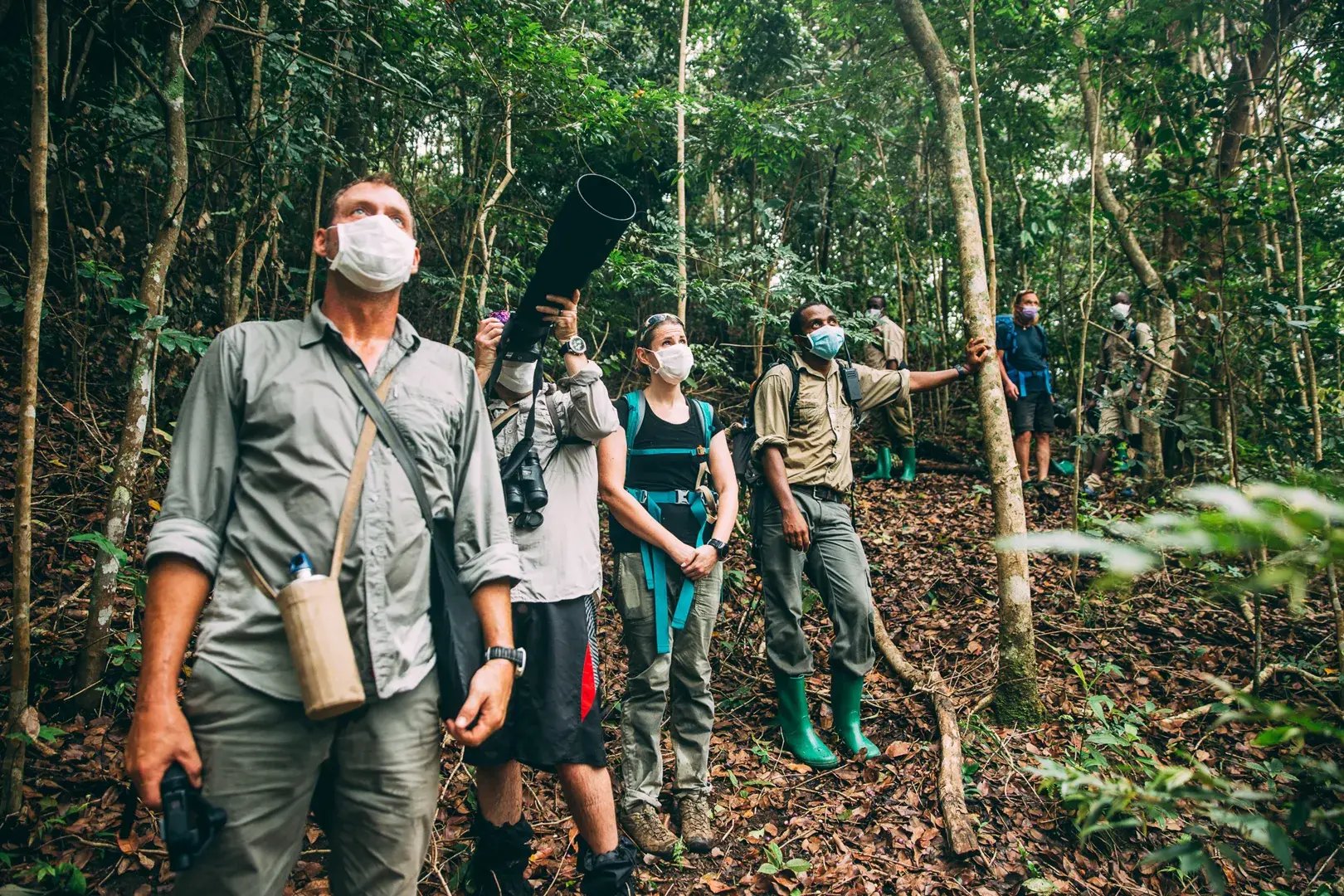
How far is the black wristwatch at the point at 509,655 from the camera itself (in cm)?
199

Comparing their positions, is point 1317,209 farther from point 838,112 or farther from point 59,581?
point 59,581

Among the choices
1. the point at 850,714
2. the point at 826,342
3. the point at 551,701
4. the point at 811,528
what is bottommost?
the point at 850,714

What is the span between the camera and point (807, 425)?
4.34 metres

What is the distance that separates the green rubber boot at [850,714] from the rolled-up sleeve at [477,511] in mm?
2613

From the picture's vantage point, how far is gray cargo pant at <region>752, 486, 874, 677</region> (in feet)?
13.4

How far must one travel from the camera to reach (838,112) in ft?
32.1

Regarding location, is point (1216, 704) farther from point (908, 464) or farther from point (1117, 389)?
point (908, 464)

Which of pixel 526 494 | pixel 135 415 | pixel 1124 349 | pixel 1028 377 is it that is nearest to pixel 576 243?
pixel 526 494

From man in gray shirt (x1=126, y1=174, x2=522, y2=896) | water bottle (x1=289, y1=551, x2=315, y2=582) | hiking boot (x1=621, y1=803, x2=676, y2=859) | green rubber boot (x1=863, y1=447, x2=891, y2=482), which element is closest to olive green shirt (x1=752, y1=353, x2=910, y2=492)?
hiking boot (x1=621, y1=803, x2=676, y2=859)

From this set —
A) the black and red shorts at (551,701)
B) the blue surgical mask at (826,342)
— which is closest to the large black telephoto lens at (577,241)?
the black and red shorts at (551,701)

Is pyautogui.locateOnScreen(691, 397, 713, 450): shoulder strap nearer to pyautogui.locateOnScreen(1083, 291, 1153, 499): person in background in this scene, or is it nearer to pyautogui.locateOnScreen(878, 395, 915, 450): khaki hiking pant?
pyautogui.locateOnScreen(1083, 291, 1153, 499): person in background

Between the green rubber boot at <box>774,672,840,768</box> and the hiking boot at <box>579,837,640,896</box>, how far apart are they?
5.19ft

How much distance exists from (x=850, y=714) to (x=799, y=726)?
29 centimetres

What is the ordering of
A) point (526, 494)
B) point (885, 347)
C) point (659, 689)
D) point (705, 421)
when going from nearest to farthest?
point (526, 494) → point (659, 689) → point (705, 421) → point (885, 347)
